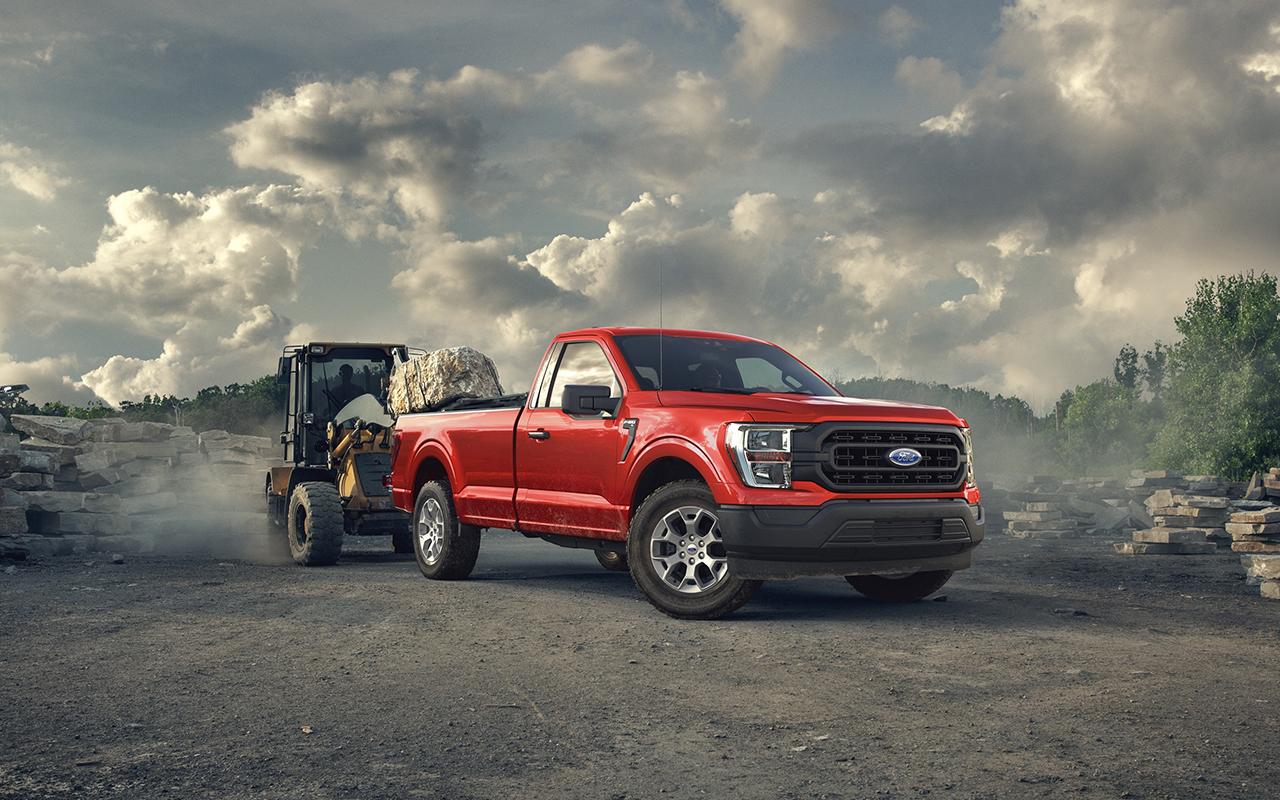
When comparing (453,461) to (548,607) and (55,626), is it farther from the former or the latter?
(55,626)

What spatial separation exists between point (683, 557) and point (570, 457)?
5.36 ft

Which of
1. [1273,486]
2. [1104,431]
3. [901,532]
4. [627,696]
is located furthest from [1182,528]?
[1104,431]

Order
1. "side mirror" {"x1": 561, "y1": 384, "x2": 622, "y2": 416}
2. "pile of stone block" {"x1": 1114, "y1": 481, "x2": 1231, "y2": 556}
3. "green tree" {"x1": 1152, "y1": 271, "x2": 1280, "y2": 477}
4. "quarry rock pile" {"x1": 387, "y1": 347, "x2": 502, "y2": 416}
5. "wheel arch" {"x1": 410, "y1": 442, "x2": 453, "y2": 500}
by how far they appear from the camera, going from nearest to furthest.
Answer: "side mirror" {"x1": 561, "y1": 384, "x2": 622, "y2": 416} < "wheel arch" {"x1": 410, "y1": 442, "x2": 453, "y2": 500} < "quarry rock pile" {"x1": 387, "y1": 347, "x2": 502, "y2": 416} < "pile of stone block" {"x1": 1114, "y1": 481, "x2": 1231, "y2": 556} < "green tree" {"x1": 1152, "y1": 271, "x2": 1280, "y2": 477}

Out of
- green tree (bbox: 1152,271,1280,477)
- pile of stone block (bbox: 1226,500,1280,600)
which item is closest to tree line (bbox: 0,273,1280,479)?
green tree (bbox: 1152,271,1280,477)

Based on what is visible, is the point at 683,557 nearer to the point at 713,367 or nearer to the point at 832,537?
the point at 832,537

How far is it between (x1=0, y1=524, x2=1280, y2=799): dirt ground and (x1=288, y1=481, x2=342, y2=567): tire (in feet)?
9.65

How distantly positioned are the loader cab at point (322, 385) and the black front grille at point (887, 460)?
8649 mm

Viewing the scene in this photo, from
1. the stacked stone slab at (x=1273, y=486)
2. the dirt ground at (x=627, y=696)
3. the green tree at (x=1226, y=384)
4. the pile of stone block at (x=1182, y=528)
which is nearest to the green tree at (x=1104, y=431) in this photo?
the green tree at (x=1226, y=384)

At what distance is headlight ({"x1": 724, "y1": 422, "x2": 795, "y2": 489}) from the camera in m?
8.29

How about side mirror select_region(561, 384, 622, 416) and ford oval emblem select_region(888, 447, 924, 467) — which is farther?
side mirror select_region(561, 384, 622, 416)

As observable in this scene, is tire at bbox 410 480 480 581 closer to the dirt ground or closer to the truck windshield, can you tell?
the dirt ground

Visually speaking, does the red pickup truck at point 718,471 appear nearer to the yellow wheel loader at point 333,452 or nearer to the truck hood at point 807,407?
the truck hood at point 807,407

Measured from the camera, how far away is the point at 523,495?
10391 mm

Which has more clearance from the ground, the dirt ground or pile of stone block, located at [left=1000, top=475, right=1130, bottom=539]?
the dirt ground
